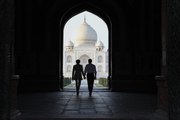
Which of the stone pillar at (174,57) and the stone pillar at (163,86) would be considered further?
the stone pillar at (163,86)

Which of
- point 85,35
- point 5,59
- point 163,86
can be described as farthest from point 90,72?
point 85,35

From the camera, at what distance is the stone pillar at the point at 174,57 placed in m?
5.53

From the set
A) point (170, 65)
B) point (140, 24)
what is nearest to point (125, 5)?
point (140, 24)

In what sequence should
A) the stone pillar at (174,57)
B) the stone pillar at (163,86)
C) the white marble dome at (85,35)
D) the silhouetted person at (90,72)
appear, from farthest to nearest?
the white marble dome at (85,35), the silhouetted person at (90,72), the stone pillar at (163,86), the stone pillar at (174,57)

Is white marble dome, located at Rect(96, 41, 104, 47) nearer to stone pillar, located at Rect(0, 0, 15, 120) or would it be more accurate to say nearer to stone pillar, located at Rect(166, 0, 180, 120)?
stone pillar, located at Rect(0, 0, 15, 120)

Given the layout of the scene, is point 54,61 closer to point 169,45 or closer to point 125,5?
point 125,5

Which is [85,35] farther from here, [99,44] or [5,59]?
[5,59]

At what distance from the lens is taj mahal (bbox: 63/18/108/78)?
5950 cm

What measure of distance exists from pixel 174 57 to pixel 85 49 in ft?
182

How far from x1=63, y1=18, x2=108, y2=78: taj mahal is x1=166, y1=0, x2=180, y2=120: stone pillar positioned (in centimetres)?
5317

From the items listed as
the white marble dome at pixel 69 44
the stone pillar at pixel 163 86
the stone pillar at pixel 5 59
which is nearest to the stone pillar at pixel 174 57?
the stone pillar at pixel 163 86

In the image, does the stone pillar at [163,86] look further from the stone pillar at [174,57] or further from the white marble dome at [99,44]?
the white marble dome at [99,44]

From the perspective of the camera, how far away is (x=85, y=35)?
194ft

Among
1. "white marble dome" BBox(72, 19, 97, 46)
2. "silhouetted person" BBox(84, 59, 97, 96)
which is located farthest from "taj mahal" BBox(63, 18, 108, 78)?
"silhouetted person" BBox(84, 59, 97, 96)
